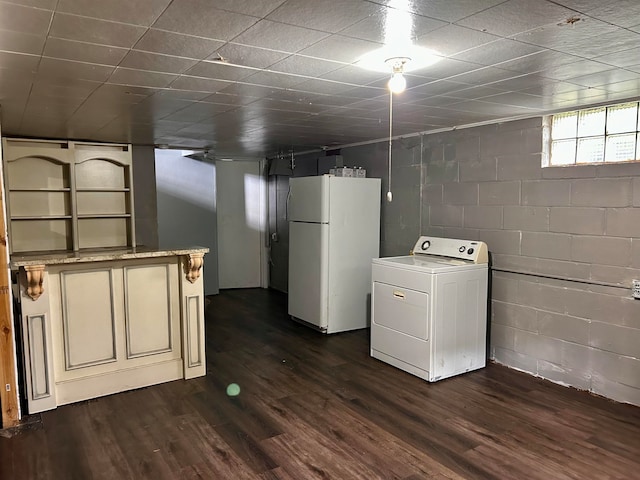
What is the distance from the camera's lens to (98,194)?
496 centimetres

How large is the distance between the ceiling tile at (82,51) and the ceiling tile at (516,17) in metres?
1.51

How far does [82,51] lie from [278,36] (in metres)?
0.91

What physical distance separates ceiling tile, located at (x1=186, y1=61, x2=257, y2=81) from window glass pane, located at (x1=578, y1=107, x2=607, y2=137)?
8.31 ft

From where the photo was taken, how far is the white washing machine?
3.70 metres

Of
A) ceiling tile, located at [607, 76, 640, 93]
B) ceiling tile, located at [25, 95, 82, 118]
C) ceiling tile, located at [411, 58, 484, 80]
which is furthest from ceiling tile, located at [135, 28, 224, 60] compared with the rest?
ceiling tile, located at [607, 76, 640, 93]

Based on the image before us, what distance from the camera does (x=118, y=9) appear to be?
1643 millimetres

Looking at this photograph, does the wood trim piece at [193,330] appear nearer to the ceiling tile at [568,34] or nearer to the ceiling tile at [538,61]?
the ceiling tile at [538,61]

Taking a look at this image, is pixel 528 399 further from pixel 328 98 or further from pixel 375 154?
pixel 375 154

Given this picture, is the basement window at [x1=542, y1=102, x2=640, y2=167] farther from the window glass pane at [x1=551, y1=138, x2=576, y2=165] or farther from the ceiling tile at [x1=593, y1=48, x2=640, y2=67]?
the ceiling tile at [x1=593, y1=48, x2=640, y2=67]

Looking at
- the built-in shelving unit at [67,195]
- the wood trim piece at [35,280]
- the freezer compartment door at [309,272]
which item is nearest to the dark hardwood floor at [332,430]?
the wood trim piece at [35,280]

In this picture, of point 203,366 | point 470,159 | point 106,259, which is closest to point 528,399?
point 470,159

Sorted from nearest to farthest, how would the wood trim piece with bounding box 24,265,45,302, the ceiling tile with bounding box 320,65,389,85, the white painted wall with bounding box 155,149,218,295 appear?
the ceiling tile with bounding box 320,65,389,85 → the wood trim piece with bounding box 24,265,45,302 → the white painted wall with bounding box 155,149,218,295

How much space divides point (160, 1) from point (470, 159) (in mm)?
3272

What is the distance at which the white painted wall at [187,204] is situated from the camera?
674 centimetres
